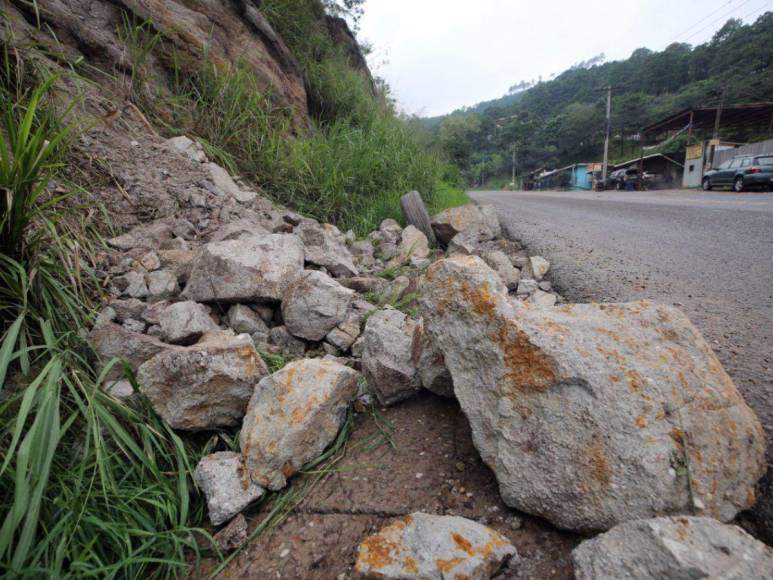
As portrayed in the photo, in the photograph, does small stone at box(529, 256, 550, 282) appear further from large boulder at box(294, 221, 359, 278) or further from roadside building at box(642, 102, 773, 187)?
roadside building at box(642, 102, 773, 187)

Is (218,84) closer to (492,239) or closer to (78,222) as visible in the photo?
(78,222)

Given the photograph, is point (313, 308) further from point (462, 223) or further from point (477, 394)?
point (462, 223)

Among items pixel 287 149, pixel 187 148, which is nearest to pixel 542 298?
pixel 187 148

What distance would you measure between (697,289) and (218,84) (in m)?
4.16

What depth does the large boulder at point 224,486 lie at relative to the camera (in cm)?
113

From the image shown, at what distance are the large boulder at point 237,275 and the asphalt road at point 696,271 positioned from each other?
1579 millimetres

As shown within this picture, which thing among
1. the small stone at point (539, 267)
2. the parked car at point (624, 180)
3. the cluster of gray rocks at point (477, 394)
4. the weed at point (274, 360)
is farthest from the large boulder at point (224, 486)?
the parked car at point (624, 180)

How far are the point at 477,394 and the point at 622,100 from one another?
48.2m

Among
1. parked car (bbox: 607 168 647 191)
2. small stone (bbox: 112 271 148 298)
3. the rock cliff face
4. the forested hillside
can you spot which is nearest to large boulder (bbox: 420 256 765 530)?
small stone (bbox: 112 271 148 298)

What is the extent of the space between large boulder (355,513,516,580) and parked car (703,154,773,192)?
15.3 m

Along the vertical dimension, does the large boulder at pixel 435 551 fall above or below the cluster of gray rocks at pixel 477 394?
below

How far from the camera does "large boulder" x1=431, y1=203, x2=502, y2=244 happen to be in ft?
12.4

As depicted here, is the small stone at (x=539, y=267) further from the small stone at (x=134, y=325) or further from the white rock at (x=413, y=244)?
the small stone at (x=134, y=325)

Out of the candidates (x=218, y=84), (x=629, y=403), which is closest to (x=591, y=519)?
(x=629, y=403)
